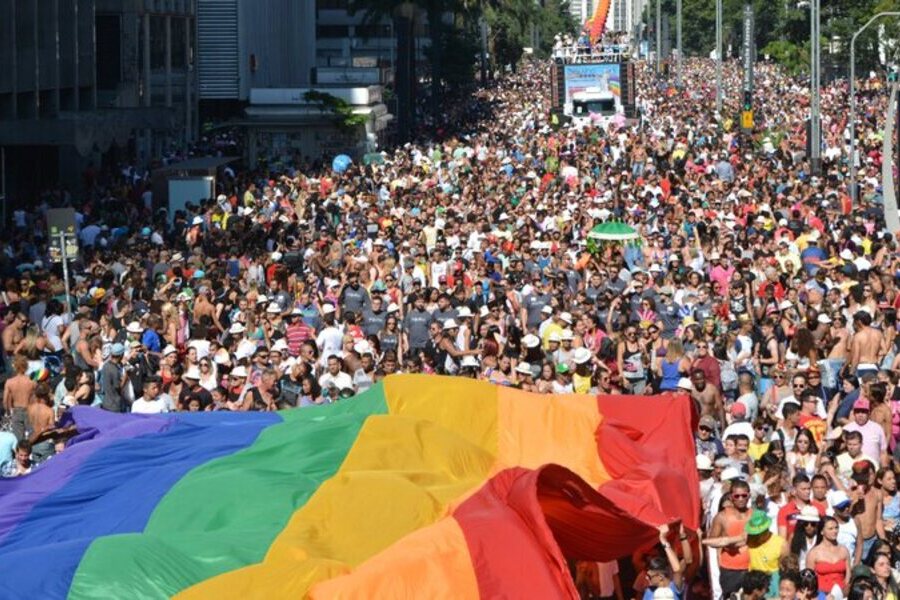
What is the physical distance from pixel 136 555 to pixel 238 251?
19.4m

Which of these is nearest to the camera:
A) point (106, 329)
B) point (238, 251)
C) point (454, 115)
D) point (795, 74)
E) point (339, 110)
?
point (106, 329)

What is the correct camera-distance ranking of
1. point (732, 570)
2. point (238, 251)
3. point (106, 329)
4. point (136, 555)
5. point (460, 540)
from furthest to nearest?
point (238, 251) < point (106, 329) < point (732, 570) < point (460, 540) < point (136, 555)

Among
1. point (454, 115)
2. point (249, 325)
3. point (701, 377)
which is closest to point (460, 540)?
point (701, 377)

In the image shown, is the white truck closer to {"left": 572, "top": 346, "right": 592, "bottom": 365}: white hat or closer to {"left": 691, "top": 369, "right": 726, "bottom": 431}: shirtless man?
{"left": 572, "top": 346, "right": 592, "bottom": 365}: white hat

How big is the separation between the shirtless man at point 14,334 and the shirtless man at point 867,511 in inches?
388

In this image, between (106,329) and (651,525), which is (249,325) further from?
(651,525)

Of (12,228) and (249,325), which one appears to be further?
(12,228)

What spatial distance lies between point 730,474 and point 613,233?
Answer: 1455cm

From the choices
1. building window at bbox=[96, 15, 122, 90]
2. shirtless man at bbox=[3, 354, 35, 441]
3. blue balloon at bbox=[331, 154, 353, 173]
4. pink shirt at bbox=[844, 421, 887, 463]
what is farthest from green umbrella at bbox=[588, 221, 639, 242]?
building window at bbox=[96, 15, 122, 90]

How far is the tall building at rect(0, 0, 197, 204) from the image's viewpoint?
144 feet

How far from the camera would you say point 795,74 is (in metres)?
97.6

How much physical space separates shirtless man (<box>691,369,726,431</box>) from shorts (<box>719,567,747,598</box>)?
13.5ft

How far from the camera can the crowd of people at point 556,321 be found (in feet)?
48.0

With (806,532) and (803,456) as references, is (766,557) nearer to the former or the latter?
(806,532)
